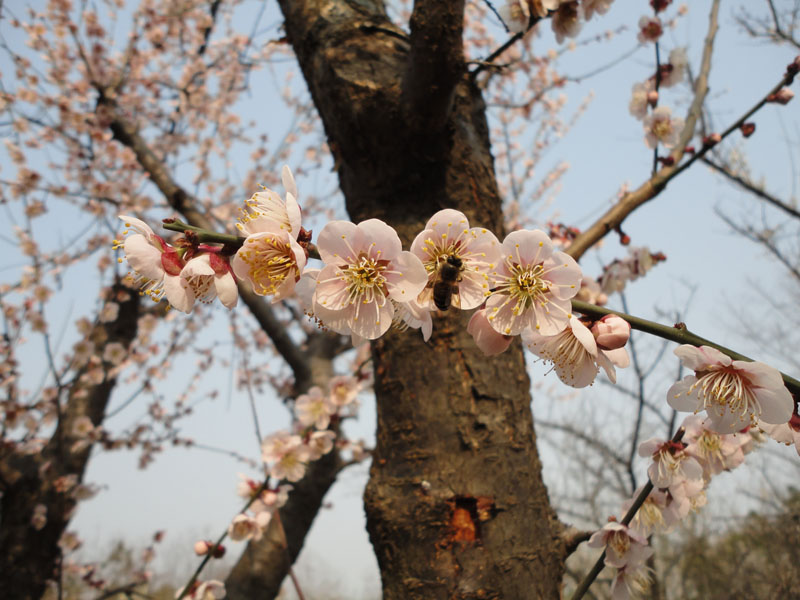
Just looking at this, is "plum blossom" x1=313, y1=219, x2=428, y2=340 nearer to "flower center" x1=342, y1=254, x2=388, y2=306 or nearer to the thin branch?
"flower center" x1=342, y1=254, x2=388, y2=306

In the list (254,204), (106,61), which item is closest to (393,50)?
(254,204)

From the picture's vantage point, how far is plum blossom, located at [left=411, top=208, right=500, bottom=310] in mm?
798

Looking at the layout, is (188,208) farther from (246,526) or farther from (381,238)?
(381,238)

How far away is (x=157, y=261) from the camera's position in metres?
0.78

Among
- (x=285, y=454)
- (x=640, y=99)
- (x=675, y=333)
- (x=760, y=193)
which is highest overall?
(x=760, y=193)

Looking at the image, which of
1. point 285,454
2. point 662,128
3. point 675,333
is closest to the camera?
point 675,333

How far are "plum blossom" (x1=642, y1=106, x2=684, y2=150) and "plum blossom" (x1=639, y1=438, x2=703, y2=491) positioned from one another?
4.87ft

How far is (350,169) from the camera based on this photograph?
1597 millimetres

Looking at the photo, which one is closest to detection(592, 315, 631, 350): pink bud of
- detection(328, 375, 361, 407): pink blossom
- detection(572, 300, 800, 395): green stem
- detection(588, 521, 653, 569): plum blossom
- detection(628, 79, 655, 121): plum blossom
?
detection(572, 300, 800, 395): green stem

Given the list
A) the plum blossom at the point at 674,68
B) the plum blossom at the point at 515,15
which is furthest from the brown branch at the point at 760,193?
the plum blossom at the point at 515,15

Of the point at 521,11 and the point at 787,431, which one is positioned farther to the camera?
the point at 521,11

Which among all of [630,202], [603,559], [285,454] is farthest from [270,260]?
[285,454]

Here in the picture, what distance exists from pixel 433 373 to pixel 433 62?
807mm

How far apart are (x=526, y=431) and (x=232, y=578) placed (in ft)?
6.93
